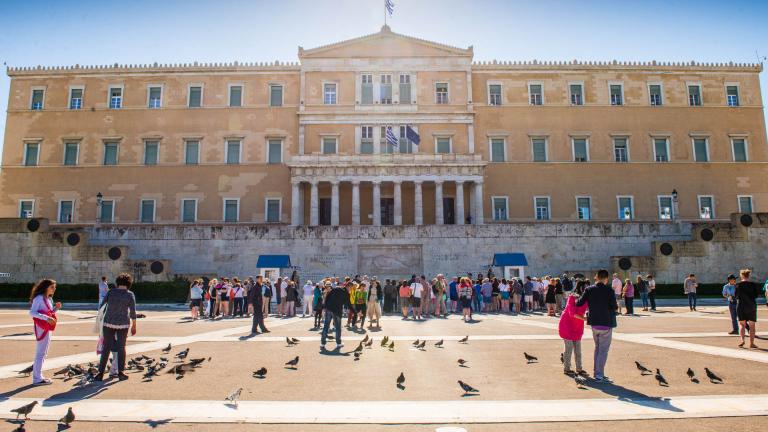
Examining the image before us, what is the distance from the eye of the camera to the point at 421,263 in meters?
30.7

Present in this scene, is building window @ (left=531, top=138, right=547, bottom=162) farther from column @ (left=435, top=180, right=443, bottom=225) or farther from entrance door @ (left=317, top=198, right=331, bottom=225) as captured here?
entrance door @ (left=317, top=198, right=331, bottom=225)

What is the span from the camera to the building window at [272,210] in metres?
42.4

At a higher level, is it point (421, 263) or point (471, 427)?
point (421, 263)

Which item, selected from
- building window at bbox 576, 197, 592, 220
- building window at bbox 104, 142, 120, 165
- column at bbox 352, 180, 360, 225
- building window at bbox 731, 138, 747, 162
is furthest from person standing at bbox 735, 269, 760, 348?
building window at bbox 104, 142, 120, 165

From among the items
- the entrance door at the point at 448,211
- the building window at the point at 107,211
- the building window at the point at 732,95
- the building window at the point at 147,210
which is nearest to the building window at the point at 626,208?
the building window at the point at 732,95

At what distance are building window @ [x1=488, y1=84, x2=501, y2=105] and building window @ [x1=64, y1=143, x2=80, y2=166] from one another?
35629 millimetres

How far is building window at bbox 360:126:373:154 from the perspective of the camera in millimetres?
43125

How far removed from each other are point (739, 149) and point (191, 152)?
47.2 meters

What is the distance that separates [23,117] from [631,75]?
5326 cm

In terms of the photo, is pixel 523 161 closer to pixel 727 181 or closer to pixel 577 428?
pixel 727 181

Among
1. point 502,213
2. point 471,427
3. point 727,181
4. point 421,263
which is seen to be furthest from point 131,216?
point 727,181

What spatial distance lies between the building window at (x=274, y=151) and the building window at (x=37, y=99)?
2059cm

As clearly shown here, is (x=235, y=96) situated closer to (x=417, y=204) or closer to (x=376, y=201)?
(x=376, y=201)

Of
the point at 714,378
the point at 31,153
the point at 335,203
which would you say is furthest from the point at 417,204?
the point at 31,153
